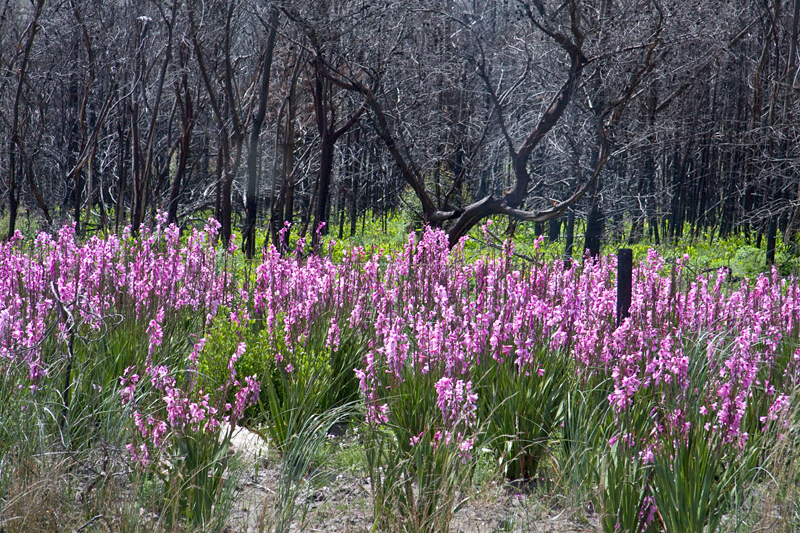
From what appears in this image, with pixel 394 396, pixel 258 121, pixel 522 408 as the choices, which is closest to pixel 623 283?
pixel 522 408

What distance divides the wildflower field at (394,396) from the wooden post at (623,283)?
0.09m

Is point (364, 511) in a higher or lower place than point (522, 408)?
lower

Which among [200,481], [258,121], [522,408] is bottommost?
[200,481]

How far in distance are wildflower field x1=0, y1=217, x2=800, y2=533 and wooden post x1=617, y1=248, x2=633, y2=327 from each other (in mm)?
87

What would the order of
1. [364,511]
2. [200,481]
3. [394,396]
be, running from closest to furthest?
1. [200,481]
2. [364,511]
3. [394,396]

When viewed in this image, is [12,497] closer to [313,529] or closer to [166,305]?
[313,529]

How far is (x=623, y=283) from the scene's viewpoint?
408 centimetres

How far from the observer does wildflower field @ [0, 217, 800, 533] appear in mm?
2576

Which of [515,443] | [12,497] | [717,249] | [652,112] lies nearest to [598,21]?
[652,112]

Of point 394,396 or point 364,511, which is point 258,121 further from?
point 364,511

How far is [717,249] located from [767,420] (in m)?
15.0

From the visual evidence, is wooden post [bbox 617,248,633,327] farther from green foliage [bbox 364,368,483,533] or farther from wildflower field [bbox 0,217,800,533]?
green foliage [bbox 364,368,483,533]

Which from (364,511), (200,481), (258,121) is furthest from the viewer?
(258,121)

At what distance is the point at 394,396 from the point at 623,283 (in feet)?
5.77
